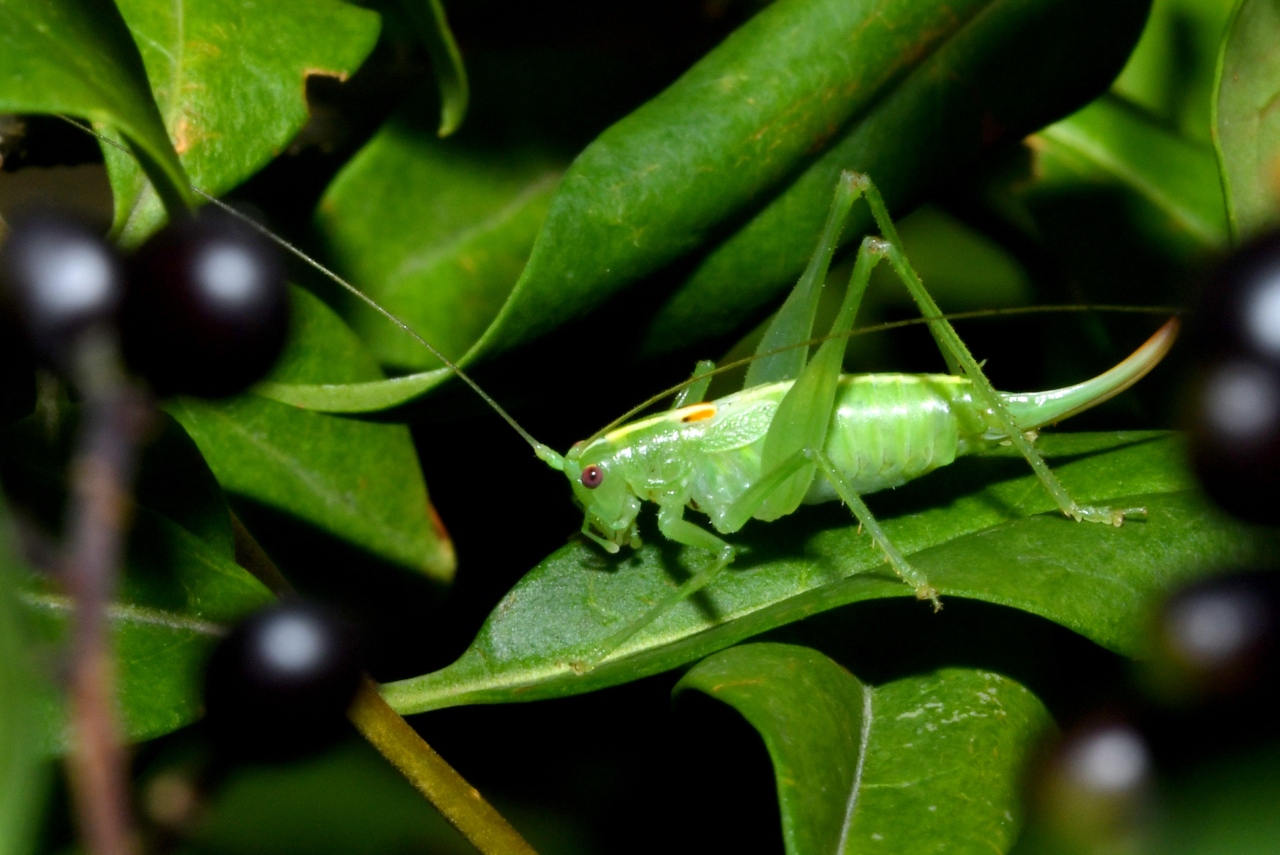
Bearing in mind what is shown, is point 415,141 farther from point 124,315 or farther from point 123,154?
point 124,315

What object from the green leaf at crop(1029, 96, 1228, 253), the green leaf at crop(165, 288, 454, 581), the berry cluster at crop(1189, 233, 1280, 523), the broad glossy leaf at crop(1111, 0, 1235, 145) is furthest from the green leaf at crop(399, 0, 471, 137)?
the broad glossy leaf at crop(1111, 0, 1235, 145)

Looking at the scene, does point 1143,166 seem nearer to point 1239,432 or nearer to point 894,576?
point 894,576

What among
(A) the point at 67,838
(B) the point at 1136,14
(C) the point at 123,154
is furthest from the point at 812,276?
(A) the point at 67,838

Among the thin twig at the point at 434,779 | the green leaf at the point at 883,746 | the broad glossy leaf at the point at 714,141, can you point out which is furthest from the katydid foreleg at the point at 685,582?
the broad glossy leaf at the point at 714,141

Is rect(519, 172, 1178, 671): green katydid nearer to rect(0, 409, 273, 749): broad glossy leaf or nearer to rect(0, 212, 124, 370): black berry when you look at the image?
rect(0, 409, 273, 749): broad glossy leaf

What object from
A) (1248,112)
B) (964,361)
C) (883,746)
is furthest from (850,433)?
(1248,112)
